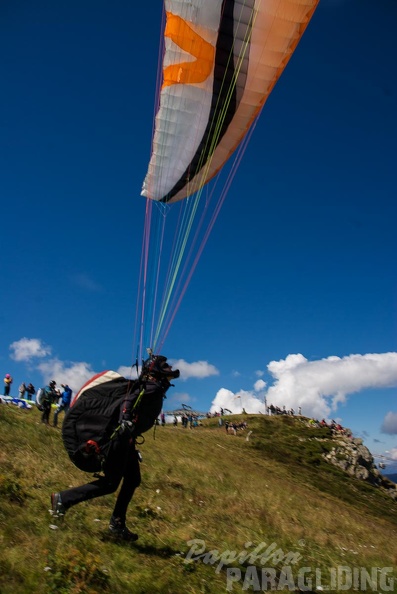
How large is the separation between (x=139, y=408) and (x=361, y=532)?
1340 cm

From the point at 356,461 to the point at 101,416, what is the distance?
55259 millimetres

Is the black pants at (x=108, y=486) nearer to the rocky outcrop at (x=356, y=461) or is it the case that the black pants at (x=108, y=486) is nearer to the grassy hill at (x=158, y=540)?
the grassy hill at (x=158, y=540)

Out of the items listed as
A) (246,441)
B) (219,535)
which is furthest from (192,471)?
(246,441)

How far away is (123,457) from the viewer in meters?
5.65

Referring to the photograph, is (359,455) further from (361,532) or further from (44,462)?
(44,462)

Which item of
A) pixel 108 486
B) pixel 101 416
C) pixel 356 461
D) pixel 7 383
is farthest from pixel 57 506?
pixel 356 461

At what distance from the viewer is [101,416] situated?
561cm

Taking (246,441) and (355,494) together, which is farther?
(246,441)

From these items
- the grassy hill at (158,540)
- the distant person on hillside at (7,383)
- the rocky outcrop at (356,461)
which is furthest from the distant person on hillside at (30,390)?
the rocky outcrop at (356,461)

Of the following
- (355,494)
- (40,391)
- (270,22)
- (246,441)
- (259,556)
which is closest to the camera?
(259,556)

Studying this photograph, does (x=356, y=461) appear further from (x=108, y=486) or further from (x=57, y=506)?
(x=57, y=506)

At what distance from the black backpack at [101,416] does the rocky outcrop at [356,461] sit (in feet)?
165

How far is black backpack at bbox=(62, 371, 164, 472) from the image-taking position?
215 inches

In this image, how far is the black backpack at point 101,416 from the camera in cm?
546
